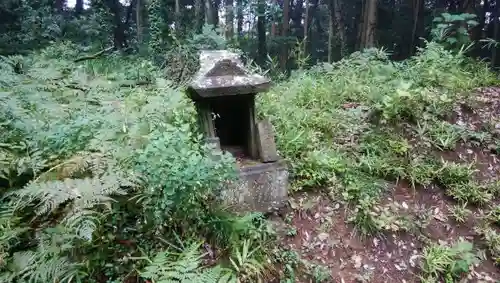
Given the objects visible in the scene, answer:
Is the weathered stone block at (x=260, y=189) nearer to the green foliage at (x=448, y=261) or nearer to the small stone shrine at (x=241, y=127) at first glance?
the small stone shrine at (x=241, y=127)

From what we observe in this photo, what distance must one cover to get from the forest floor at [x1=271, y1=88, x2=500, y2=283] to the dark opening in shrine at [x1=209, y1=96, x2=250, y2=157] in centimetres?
80

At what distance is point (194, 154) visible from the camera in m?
2.47

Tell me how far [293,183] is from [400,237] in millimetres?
1188

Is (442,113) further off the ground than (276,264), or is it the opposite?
(442,113)

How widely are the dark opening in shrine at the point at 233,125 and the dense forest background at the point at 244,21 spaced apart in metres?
2.66

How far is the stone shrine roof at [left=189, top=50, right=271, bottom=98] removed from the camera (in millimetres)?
3041

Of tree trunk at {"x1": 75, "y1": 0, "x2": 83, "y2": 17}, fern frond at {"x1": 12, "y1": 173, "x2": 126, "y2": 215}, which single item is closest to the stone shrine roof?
fern frond at {"x1": 12, "y1": 173, "x2": 126, "y2": 215}

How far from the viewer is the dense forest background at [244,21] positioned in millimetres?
9570

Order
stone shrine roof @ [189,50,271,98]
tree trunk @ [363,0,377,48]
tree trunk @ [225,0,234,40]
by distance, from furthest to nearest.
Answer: tree trunk @ [225,0,234,40]
tree trunk @ [363,0,377,48]
stone shrine roof @ [189,50,271,98]

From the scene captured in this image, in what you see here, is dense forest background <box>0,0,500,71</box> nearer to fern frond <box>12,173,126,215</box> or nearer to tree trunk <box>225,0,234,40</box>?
tree trunk <box>225,0,234,40</box>

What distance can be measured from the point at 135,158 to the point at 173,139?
295 millimetres

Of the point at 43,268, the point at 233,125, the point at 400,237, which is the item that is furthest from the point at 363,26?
the point at 43,268

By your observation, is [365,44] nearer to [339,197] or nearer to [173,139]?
[339,197]

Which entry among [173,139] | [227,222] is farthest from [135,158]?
[227,222]
